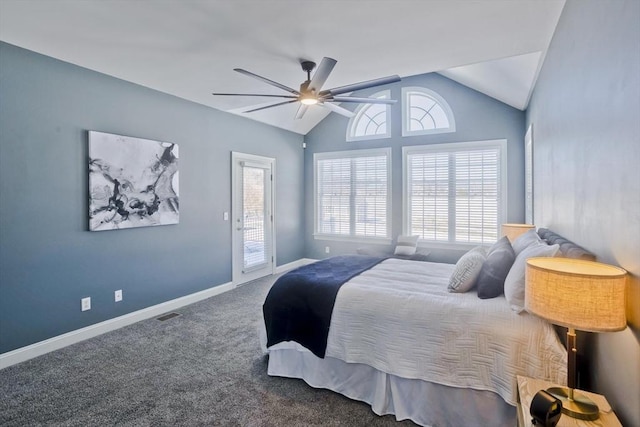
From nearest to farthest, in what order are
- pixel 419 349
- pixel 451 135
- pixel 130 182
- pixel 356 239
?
pixel 419 349 < pixel 130 182 < pixel 451 135 < pixel 356 239

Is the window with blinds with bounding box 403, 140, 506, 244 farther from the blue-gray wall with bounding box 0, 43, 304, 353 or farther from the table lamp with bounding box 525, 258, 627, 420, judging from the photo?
the table lamp with bounding box 525, 258, 627, 420

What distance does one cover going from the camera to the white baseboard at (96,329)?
289cm

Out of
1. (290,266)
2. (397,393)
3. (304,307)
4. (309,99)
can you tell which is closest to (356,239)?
(290,266)

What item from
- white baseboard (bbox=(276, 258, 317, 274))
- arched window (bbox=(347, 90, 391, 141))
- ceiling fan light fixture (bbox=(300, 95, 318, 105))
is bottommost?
white baseboard (bbox=(276, 258, 317, 274))

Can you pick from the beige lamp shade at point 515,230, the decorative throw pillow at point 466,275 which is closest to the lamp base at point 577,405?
the decorative throw pillow at point 466,275

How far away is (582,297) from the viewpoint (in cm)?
119

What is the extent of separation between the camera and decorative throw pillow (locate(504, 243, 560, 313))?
6.12 feet

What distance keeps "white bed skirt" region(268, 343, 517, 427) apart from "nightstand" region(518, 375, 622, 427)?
0.38 metres

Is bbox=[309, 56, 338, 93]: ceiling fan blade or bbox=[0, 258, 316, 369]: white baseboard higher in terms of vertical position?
bbox=[309, 56, 338, 93]: ceiling fan blade

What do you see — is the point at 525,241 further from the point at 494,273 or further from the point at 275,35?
the point at 275,35

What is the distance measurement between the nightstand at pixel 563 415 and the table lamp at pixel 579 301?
0.08 ft

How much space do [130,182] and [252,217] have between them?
7.19ft

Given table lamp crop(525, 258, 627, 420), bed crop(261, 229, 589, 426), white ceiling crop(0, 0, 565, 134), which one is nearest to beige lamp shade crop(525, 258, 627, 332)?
table lamp crop(525, 258, 627, 420)

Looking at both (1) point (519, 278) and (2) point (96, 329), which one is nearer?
(1) point (519, 278)
